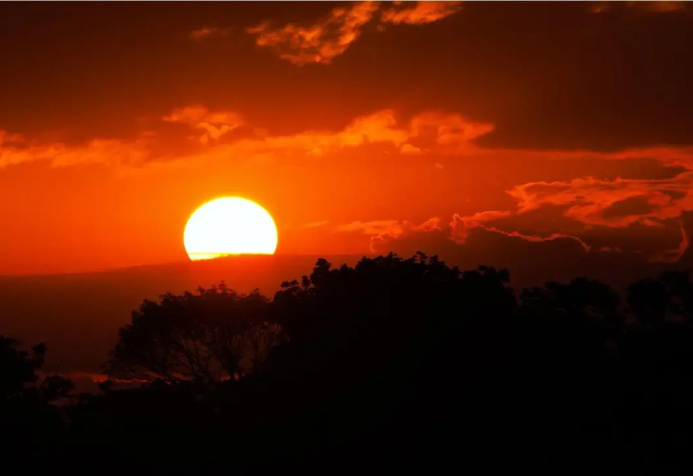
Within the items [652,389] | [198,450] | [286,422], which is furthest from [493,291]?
[198,450]

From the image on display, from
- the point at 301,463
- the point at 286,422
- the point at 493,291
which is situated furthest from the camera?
the point at 493,291

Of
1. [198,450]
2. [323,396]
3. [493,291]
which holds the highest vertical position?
[493,291]

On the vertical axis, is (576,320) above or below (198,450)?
above

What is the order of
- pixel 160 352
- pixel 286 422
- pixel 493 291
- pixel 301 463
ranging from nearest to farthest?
1. pixel 301 463
2. pixel 286 422
3. pixel 493 291
4. pixel 160 352

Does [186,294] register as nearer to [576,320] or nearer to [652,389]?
[576,320]

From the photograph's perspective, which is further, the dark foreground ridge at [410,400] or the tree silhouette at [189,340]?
the tree silhouette at [189,340]

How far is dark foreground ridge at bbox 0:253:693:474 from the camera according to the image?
1172 inches

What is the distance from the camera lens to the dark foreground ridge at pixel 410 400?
29.8 meters

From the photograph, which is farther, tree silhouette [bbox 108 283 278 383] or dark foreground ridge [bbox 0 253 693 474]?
tree silhouette [bbox 108 283 278 383]

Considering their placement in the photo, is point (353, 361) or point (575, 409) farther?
point (353, 361)

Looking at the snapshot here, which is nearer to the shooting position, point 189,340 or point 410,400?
point 410,400

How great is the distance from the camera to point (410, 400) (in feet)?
103

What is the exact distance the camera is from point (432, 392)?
103ft

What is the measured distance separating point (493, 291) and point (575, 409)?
739 centimetres
